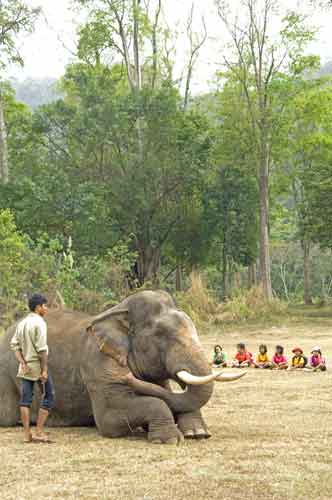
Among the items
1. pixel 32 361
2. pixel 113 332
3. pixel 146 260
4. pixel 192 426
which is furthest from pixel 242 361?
pixel 146 260

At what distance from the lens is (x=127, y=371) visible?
8.06 m

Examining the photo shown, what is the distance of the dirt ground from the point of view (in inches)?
221

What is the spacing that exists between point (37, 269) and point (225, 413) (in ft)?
40.4

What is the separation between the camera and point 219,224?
123 ft

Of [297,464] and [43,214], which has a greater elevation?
[43,214]

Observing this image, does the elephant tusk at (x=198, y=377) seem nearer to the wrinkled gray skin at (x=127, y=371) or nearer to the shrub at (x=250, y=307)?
the wrinkled gray skin at (x=127, y=371)

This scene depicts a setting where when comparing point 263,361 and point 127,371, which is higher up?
point 127,371

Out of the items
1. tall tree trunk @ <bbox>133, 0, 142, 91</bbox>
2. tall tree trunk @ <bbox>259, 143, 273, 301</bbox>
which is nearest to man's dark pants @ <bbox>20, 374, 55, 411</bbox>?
tall tree trunk @ <bbox>259, 143, 273, 301</bbox>

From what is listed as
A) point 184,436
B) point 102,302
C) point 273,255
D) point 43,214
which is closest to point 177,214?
point 43,214

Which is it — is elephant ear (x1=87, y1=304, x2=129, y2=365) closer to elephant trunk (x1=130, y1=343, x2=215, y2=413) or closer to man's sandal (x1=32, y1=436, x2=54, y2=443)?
elephant trunk (x1=130, y1=343, x2=215, y2=413)

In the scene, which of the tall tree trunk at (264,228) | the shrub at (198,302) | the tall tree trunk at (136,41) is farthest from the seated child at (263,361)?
the tall tree trunk at (136,41)

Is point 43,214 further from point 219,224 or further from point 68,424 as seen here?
point 68,424

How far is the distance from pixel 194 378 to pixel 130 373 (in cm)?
78

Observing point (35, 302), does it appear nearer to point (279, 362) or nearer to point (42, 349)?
point (42, 349)
